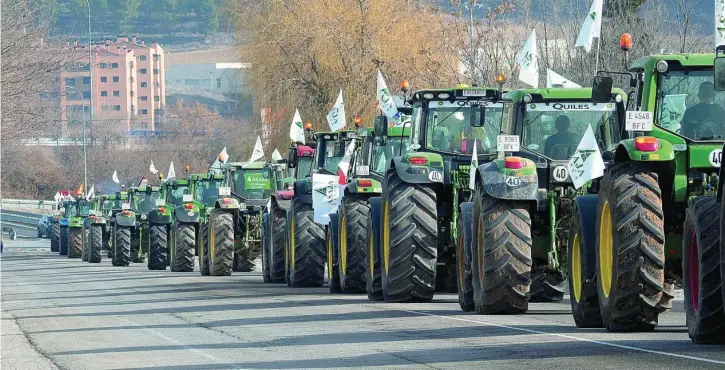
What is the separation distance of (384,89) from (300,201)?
2426 mm

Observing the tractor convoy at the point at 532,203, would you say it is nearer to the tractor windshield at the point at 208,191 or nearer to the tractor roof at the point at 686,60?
the tractor roof at the point at 686,60

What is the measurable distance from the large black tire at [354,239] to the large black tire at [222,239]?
29.4ft

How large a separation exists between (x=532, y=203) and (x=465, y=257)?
121cm

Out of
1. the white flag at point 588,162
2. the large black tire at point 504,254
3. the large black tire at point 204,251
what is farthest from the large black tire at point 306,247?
the white flag at point 588,162

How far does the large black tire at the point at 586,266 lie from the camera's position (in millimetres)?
15219

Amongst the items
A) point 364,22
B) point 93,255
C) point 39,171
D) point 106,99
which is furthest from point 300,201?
point 106,99

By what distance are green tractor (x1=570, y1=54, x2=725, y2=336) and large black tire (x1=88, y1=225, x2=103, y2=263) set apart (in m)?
35.5

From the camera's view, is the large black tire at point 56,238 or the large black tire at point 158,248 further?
the large black tire at point 56,238

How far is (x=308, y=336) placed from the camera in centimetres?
1606

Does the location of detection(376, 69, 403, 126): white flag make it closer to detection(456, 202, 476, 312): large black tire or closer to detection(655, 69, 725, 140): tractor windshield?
detection(456, 202, 476, 312): large black tire

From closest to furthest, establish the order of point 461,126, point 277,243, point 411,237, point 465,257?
point 465,257
point 411,237
point 461,126
point 277,243

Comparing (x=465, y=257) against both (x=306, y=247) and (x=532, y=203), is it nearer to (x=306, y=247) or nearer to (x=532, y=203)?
(x=532, y=203)

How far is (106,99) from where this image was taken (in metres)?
199

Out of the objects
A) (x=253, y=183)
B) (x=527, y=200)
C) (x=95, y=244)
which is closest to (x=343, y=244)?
(x=527, y=200)
